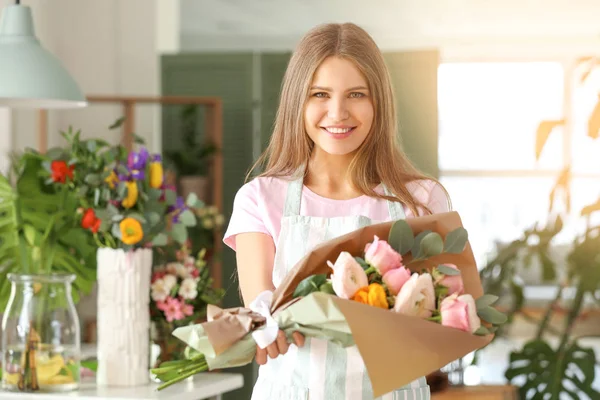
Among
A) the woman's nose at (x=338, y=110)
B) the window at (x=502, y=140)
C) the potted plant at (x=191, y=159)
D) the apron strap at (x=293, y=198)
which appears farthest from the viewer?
the window at (x=502, y=140)

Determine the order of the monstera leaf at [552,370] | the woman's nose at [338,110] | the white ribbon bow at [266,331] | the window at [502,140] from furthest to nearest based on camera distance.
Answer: the window at [502,140] < the monstera leaf at [552,370] < the woman's nose at [338,110] < the white ribbon bow at [266,331]

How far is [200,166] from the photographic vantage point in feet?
20.0

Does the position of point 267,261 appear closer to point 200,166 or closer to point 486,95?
point 200,166

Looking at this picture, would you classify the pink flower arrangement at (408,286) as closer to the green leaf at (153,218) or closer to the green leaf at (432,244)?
the green leaf at (432,244)

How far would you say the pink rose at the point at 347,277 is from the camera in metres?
1.41

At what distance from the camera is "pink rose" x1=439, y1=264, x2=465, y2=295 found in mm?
1478

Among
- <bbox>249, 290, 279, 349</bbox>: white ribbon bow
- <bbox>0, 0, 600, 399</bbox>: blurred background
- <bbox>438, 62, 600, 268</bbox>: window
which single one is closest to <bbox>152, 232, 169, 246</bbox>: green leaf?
<bbox>249, 290, 279, 349</bbox>: white ribbon bow

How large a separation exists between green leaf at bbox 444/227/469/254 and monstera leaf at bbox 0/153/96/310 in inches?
63.6

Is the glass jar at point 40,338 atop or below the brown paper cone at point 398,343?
below

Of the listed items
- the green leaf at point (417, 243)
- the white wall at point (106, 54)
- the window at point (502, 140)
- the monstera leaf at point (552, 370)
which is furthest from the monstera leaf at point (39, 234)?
the window at point (502, 140)

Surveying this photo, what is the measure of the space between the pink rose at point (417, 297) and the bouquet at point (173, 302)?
4.46 ft

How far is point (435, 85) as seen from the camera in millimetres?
5809


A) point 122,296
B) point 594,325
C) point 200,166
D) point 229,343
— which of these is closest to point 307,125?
point 229,343

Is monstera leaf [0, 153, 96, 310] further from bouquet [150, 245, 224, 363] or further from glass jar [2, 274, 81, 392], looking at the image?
glass jar [2, 274, 81, 392]
